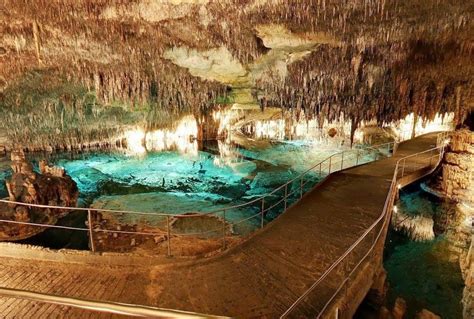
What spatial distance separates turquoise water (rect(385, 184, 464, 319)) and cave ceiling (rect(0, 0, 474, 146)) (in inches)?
186

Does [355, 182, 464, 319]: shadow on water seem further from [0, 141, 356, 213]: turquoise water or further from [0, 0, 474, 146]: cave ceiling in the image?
[0, 141, 356, 213]: turquoise water

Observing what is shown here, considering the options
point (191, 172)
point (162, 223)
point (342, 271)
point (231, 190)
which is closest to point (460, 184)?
point (231, 190)

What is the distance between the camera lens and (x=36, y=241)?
29.8 feet

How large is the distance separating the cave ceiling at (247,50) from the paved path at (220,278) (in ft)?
14.0

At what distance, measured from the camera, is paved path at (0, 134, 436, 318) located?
158 inches

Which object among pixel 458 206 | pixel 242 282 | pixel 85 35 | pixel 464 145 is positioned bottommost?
pixel 458 206

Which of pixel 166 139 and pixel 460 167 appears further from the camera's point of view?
pixel 166 139

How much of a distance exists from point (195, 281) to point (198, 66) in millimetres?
7847

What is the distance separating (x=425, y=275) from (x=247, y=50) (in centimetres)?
748

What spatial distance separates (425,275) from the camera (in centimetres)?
764

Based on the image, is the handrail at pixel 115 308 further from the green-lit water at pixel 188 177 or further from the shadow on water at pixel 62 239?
the shadow on water at pixel 62 239

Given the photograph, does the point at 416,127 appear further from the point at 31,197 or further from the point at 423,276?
the point at 31,197

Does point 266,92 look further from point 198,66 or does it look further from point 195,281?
point 195,281

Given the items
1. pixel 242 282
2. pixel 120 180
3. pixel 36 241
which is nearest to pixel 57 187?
pixel 36 241
